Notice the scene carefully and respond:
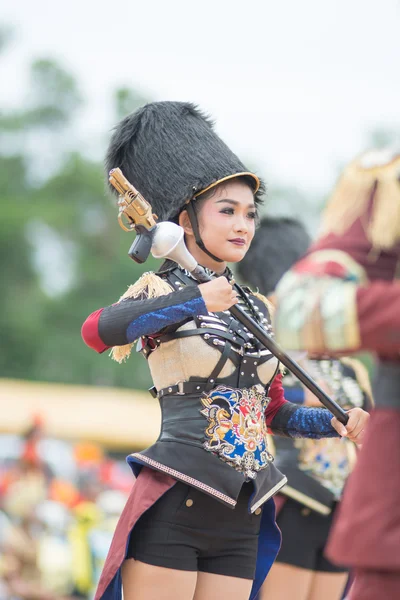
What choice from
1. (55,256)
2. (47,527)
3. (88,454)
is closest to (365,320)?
(47,527)

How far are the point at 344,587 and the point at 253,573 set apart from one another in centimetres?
158

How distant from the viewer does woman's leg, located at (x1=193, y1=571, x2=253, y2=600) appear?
3.17m

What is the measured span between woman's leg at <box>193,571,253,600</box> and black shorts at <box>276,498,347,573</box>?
4.01ft

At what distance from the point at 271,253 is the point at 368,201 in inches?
113

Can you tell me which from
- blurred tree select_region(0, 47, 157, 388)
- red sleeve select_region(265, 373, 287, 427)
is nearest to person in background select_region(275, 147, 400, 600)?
red sleeve select_region(265, 373, 287, 427)

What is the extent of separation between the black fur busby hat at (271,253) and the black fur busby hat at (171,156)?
4.89 feet

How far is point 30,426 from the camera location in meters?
10.2

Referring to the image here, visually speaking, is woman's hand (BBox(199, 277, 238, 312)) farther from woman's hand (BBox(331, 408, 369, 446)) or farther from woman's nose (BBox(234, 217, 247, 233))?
woman's hand (BBox(331, 408, 369, 446))

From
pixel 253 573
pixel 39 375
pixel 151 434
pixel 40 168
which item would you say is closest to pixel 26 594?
pixel 151 434

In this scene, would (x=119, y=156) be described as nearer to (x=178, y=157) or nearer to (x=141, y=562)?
(x=178, y=157)

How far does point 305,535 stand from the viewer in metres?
4.45

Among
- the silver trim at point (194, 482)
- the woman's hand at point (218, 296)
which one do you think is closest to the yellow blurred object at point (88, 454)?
the silver trim at point (194, 482)

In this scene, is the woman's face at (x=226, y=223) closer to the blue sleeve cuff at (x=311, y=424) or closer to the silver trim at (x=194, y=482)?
the blue sleeve cuff at (x=311, y=424)

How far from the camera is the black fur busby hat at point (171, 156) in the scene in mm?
3430
